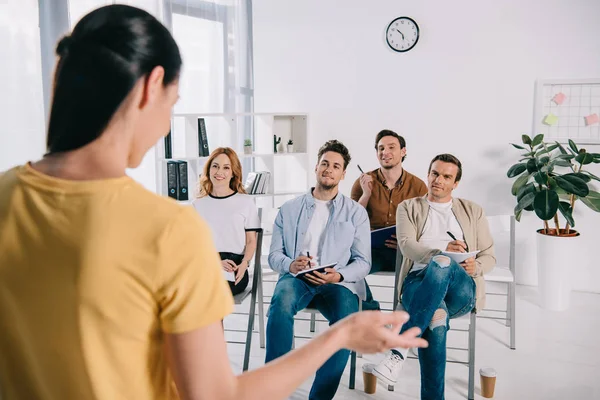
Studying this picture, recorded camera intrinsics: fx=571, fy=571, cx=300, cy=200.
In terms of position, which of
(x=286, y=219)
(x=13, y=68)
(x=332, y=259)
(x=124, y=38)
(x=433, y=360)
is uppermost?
(x=13, y=68)

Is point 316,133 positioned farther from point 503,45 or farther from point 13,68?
point 13,68

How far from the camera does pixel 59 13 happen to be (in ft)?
11.8

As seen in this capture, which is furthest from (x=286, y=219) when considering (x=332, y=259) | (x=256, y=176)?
(x=256, y=176)

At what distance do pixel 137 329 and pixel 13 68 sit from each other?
10.5ft

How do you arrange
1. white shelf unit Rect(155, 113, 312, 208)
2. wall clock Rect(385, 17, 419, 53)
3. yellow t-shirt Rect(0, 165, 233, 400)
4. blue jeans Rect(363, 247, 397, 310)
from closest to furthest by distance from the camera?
yellow t-shirt Rect(0, 165, 233, 400)
blue jeans Rect(363, 247, 397, 310)
white shelf unit Rect(155, 113, 312, 208)
wall clock Rect(385, 17, 419, 53)

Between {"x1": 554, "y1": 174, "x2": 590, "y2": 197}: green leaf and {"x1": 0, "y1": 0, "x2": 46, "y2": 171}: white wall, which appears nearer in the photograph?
{"x1": 0, "y1": 0, "x2": 46, "y2": 171}: white wall

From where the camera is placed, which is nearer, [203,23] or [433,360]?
[433,360]

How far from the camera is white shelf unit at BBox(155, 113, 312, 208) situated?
14.8 feet

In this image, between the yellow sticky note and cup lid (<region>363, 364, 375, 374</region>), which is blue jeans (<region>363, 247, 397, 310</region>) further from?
the yellow sticky note

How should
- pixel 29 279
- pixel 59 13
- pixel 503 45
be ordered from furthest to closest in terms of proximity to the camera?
pixel 503 45 → pixel 59 13 → pixel 29 279

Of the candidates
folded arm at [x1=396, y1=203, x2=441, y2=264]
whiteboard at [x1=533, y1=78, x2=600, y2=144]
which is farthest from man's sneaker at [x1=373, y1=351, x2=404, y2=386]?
whiteboard at [x1=533, y1=78, x2=600, y2=144]

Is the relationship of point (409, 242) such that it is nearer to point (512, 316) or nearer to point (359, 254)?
point (359, 254)

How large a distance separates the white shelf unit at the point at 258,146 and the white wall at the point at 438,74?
0.31 meters

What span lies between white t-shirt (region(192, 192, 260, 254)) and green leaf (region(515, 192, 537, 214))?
1876mm
